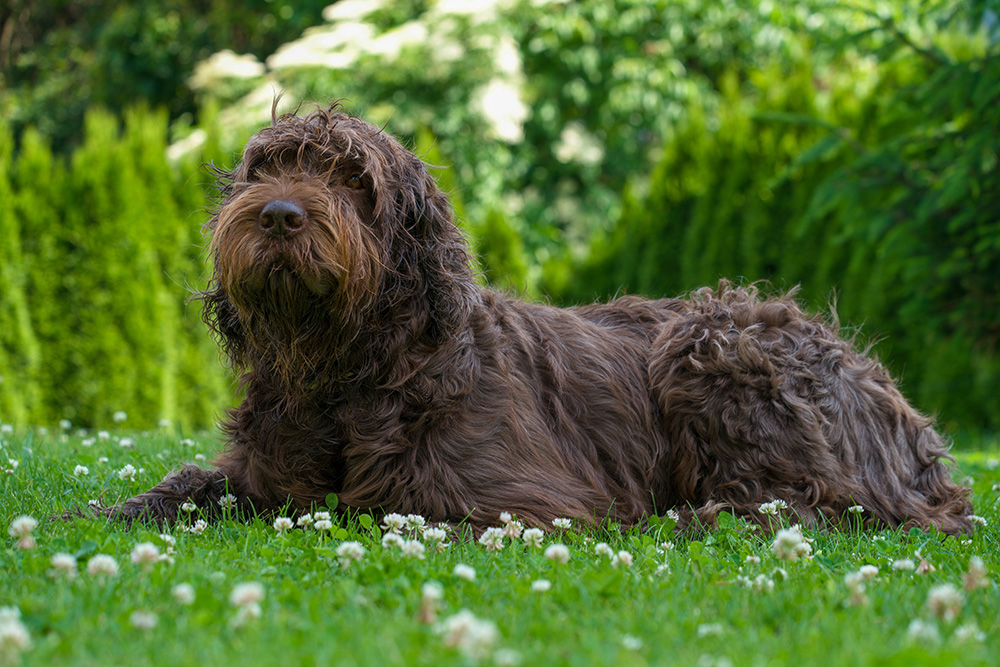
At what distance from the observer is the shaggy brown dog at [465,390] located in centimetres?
370

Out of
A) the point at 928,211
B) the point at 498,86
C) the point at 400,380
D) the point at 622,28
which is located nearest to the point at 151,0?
the point at 498,86

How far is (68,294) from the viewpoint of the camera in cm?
937

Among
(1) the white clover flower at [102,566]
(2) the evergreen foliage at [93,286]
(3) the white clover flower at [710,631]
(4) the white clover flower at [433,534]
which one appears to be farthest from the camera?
(2) the evergreen foliage at [93,286]

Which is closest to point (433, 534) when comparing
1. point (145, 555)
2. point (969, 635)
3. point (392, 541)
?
point (392, 541)

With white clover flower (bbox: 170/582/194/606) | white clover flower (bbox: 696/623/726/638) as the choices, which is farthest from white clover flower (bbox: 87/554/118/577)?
white clover flower (bbox: 696/623/726/638)

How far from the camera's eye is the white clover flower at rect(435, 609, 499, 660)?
194 centimetres

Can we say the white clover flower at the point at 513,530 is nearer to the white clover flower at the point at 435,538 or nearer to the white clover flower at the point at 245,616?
the white clover flower at the point at 435,538

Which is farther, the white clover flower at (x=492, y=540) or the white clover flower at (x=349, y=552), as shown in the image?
the white clover flower at (x=492, y=540)

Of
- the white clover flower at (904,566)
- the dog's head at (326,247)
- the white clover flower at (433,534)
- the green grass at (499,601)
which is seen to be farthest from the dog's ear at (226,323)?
the white clover flower at (904,566)

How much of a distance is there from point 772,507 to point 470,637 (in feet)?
7.72

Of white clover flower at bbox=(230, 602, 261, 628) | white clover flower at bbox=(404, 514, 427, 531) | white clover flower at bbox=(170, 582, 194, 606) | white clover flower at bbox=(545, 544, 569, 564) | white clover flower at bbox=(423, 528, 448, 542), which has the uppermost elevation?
white clover flower at bbox=(230, 602, 261, 628)

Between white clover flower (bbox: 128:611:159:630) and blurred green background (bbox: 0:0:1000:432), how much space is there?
2284 millimetres

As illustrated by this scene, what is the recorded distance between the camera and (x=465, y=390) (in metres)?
3.94

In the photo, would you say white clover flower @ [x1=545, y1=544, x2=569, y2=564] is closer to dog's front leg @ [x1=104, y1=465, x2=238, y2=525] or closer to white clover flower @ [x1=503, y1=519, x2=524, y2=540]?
white clover flower @ [x1=503, y1=519, x2=524, y2=540]
